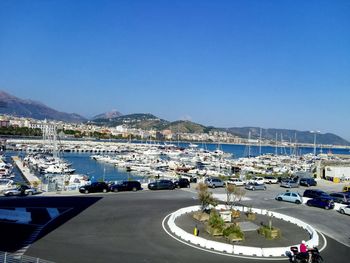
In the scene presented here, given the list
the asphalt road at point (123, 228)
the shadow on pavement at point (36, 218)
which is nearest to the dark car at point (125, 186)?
the asphalt road at point (123, 228)

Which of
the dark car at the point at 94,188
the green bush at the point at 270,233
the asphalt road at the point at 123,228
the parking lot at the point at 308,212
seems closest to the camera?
the asphalt road at the point at 123,228

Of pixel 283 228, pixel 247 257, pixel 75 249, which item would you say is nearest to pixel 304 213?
pixel 283 228

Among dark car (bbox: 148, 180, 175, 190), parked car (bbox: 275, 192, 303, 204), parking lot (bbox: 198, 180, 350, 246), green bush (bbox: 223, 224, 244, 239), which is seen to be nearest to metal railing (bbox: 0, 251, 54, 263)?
green bush (bbox: 223, 224, 244, 239)

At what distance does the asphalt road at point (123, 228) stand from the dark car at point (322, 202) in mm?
893

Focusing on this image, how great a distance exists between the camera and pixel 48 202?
1111 inches

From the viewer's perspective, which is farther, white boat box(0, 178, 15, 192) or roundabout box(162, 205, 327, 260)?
white boat box(0, 178, 15, 192)

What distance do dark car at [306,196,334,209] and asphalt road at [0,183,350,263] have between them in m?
0.89

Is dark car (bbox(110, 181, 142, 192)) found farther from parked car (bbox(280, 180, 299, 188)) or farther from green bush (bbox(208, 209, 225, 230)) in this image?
parked car (bbox(280, 180, 299, 188))

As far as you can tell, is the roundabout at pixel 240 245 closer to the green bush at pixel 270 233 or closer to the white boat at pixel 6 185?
the green bush at pixel 270 233

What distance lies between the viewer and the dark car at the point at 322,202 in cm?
3009

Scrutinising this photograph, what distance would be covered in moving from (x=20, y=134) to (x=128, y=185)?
17385 cm

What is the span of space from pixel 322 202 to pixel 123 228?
18.5 meters

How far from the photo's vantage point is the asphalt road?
1628 centimetres

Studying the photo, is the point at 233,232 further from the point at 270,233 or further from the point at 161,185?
the point at 161,185
